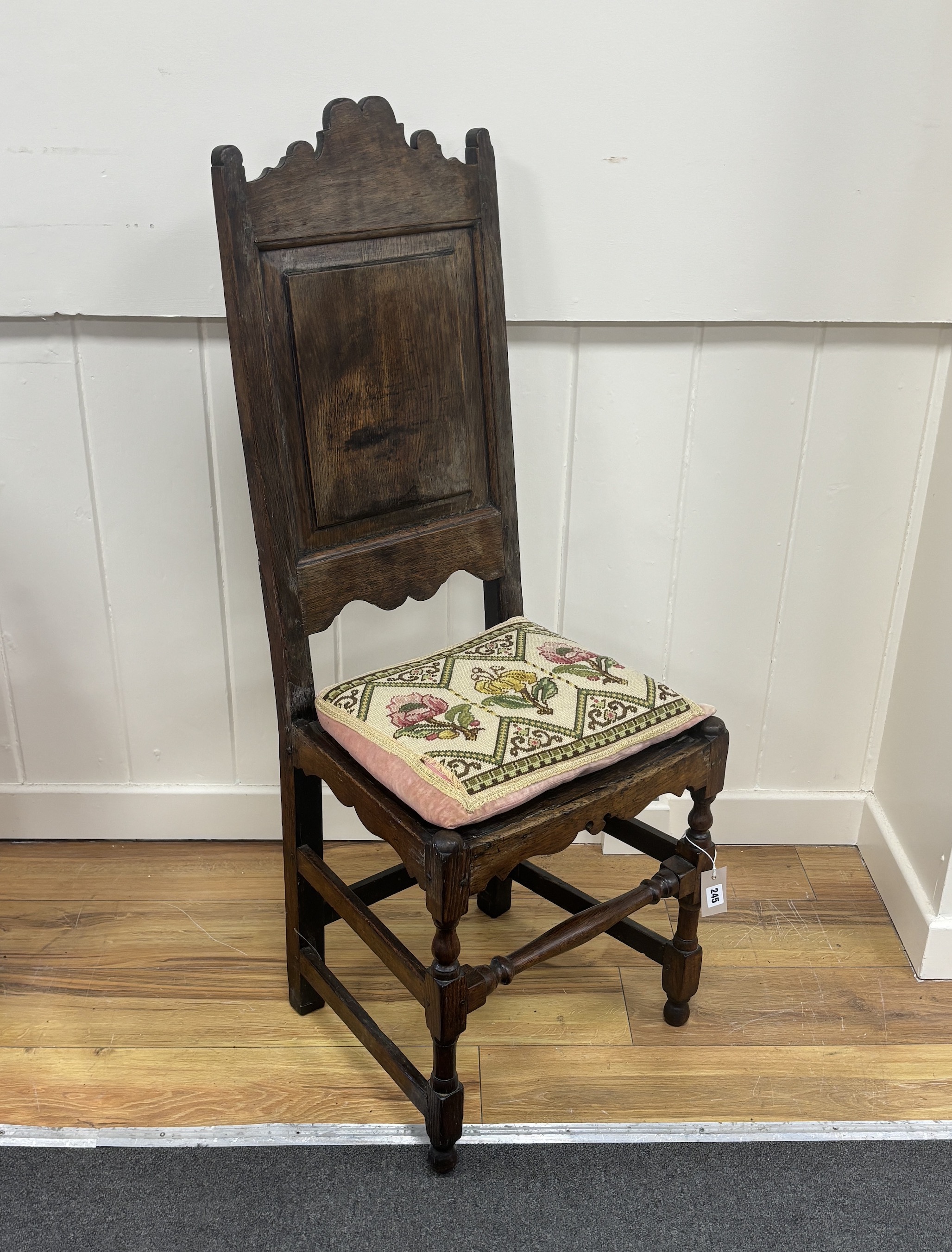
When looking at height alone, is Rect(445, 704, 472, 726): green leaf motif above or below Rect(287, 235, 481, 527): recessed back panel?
below

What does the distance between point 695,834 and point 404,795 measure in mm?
441

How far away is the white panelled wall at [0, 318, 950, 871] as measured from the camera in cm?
165

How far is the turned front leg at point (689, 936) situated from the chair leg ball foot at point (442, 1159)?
1.28 ft

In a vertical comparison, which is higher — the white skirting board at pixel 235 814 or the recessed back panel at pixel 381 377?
the recessed back panel at pixel 381 377

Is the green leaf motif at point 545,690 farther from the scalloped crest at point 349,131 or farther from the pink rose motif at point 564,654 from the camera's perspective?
the scalloped crest at point 349,131

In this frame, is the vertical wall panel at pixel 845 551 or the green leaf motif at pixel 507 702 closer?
the green leaf motif at pixel 507 702

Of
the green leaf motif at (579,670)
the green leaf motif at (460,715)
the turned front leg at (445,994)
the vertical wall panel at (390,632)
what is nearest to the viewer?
the turned front leg at (445,994)

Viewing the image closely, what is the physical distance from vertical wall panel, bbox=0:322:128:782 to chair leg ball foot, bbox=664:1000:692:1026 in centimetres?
99

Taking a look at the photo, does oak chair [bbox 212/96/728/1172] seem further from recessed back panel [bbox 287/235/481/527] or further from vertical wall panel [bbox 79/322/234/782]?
vertical wall panel [bbox 79/322/234/782]

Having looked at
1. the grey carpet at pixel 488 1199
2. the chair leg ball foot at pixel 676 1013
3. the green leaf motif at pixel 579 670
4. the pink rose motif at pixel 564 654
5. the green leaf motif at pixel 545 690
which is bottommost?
the grey carpet at pixel 488 1199

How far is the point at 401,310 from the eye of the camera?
4.51ft

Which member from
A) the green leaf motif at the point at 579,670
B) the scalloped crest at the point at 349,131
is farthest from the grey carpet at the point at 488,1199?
the scalloped crest at the point at 349,131

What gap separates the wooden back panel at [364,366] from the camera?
1259mm

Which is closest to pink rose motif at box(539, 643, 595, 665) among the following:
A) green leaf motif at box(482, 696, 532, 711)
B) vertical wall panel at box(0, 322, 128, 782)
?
green leaf motif at box(482, 696, 532, 711)
